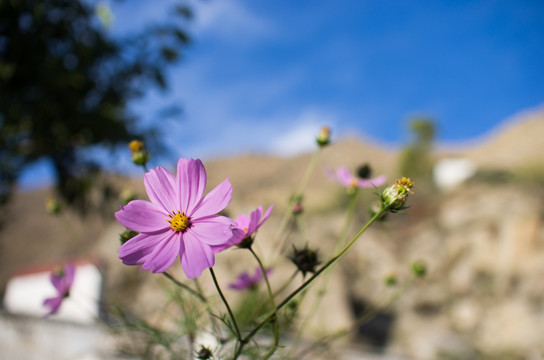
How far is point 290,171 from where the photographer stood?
27.6 m

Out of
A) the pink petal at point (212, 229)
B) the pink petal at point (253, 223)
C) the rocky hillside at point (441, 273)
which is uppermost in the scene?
the rocky hillside at point (441, 273)

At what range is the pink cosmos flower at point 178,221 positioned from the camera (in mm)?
388

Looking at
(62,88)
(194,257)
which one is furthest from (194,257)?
(62,88)

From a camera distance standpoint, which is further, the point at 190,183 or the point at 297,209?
the point at 297,209

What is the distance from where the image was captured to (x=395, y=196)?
440 mm

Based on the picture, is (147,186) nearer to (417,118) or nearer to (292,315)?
(292,315)

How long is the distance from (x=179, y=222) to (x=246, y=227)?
72 mm

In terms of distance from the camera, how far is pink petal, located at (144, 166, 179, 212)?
1.47ft

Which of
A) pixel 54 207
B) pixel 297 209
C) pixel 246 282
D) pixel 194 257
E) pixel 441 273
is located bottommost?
pixel 194 257

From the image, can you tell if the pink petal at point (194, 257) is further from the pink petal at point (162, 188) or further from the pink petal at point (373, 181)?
the pink petal at point (373, 181)

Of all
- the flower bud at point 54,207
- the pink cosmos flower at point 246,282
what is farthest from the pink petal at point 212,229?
the flower bud at point 54,207

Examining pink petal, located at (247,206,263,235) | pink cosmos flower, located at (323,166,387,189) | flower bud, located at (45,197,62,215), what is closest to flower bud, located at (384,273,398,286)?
pink cosmos flower, located at (323,166,387,189)

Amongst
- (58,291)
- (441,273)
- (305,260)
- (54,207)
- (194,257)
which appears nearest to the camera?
(194,257)

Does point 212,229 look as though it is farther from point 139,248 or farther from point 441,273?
point 441,273
